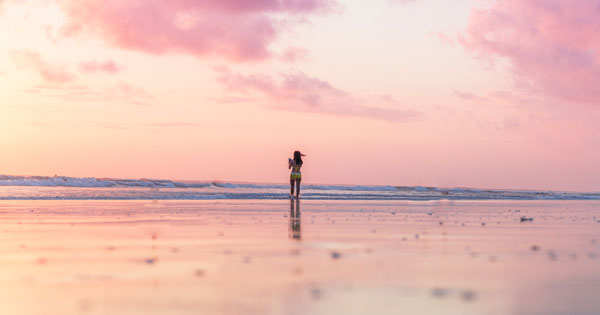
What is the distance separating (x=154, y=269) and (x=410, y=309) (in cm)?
317

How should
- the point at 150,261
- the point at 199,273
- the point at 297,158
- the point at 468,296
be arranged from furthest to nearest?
the point at 297,158 → the point at 150,261 → the point at 199,273 → the point at 468,296

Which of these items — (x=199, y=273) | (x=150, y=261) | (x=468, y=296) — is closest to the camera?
(x=468, y=296)

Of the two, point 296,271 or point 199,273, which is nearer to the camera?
point 199,273

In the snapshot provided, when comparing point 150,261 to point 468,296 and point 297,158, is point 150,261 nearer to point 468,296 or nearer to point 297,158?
point 468,296

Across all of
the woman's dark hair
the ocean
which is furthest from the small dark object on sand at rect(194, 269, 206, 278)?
the woman's dark hair

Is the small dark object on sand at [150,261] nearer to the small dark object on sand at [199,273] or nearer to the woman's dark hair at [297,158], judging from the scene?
the small dark object on sand at [199,273]

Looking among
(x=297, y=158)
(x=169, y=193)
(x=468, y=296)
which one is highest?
(x=297, y=158)

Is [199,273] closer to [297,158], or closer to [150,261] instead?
[150,261]

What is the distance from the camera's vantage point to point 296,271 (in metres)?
7.01

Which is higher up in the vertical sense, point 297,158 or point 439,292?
point 297,158

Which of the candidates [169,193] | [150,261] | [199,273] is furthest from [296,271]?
[169,193]

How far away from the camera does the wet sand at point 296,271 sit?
5.20m

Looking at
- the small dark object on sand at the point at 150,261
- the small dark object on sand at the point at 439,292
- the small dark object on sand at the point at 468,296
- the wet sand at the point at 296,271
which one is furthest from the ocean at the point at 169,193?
the small dark object on sand at the point at 468,296

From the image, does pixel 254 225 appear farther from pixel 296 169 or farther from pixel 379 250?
pixel 296 169
